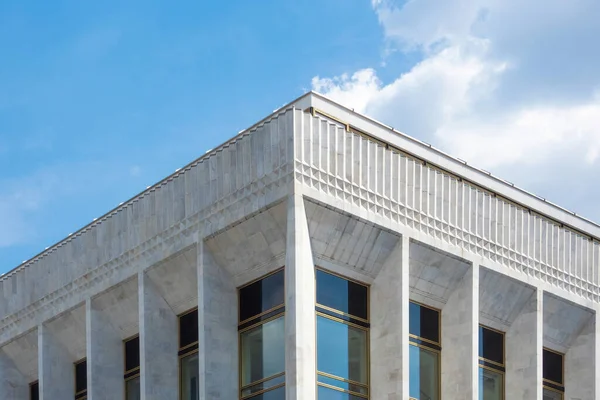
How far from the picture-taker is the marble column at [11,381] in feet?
178

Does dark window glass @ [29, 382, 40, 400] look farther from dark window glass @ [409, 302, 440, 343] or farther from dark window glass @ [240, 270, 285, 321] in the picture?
dark window glass @ [409, 302, 440, 343]

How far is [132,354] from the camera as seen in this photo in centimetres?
4931

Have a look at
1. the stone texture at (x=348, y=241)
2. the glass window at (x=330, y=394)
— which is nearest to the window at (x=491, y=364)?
the stone texture at (x=348, y=241)

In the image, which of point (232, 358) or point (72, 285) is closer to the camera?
point (232, 358)

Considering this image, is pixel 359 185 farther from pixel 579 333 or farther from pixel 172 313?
pixel 579 333

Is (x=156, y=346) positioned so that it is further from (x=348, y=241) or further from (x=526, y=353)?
(x=526, y=353)

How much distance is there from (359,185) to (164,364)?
829 centimetres

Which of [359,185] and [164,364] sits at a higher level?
[359,185]

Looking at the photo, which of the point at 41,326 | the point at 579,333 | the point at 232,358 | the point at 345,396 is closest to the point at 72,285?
the point at 41,326

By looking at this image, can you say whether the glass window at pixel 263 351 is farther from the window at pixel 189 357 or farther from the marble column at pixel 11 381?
the marble column at pixel 11 381

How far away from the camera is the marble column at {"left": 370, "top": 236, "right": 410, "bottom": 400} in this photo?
43625 millimetres

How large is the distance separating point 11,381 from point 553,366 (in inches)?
736

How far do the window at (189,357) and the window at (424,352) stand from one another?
641 centimetres

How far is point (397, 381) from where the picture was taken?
4356 cm
